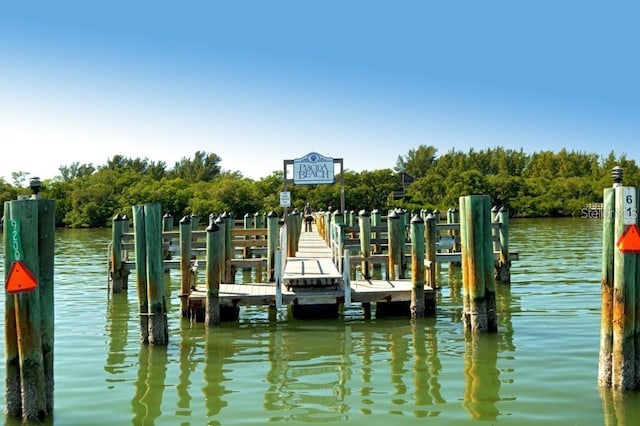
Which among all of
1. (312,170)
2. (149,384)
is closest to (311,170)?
(312,170)

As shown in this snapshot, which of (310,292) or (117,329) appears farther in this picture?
(117,329)

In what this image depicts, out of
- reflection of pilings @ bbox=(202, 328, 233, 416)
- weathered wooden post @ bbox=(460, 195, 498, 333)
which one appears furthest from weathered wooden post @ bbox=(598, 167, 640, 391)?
reflection of pilings @ bbox=(202, 328, 233, 416)

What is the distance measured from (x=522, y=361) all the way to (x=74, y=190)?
87.0 metres

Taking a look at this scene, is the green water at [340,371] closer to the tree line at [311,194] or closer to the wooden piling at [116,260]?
the wooden piling at [116,260]

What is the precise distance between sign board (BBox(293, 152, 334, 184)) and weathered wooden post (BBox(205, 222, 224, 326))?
884 cm

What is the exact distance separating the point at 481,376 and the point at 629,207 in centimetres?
329

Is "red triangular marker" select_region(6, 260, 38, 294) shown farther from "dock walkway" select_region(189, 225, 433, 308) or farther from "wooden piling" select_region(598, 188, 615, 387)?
"wooden piling" select_region(598, 188, 615, 387)

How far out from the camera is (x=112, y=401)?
8906 millimetres

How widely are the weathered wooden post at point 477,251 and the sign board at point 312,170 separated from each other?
10.7 m

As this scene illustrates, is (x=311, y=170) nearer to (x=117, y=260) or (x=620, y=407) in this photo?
(x=117, y=260)

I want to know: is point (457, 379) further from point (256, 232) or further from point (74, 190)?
point (74, 190)

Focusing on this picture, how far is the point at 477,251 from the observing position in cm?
1143

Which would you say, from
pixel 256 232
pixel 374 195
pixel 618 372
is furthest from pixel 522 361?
pixel 374 195

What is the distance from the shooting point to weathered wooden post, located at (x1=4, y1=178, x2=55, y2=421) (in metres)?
7.39
